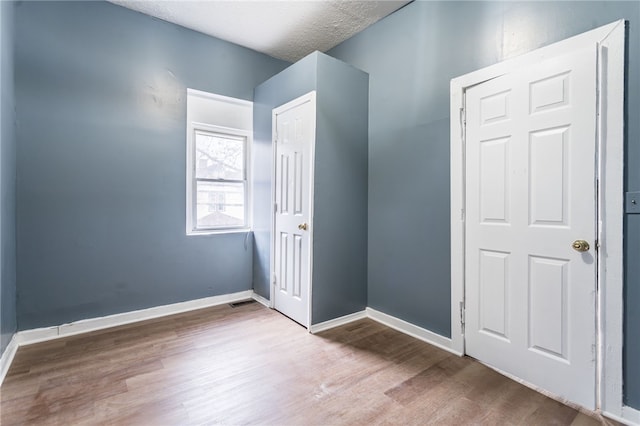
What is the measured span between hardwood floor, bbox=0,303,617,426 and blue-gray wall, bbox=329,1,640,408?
51cm

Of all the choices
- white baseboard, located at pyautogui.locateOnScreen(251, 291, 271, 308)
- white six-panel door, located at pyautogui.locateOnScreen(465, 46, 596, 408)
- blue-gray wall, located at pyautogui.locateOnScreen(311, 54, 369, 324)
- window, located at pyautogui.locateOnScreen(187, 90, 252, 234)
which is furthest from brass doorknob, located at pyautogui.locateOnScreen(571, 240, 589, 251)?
window, located at pyautogui.locateOnScreen(187, 90, 252, 234)

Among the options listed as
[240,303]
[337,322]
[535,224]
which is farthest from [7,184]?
[535,224]

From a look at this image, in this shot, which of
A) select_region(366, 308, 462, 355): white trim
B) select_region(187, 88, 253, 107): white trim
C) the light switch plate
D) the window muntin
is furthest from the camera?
the window muntin

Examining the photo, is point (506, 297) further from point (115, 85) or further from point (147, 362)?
point (115, 85)

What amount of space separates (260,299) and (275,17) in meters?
3.15

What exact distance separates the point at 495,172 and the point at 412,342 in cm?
159

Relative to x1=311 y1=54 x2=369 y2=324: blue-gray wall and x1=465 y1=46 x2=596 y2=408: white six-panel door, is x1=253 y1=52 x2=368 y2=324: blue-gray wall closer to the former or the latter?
x1=311 y1=54 x2=369 y2=324: blue-gray wall

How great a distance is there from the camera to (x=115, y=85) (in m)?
Result: 2.88

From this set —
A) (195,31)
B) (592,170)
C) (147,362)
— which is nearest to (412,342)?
(592,170)

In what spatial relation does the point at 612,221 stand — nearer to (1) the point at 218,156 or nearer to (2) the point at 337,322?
(2) the point at 337,322

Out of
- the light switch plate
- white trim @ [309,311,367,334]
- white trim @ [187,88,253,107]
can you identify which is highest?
white trim @ [187,88,253,107]


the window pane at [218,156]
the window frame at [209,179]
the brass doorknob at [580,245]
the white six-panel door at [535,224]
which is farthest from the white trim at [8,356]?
the brass doorknob at [580,245]

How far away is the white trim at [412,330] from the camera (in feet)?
8.19

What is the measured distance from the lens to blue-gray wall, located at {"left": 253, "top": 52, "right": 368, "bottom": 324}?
2.89 m
